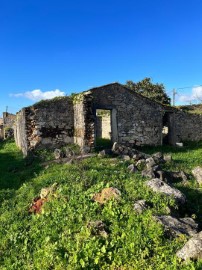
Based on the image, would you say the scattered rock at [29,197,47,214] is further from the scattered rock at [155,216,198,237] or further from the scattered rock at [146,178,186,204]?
the scattered rock at [155,216,198,237]

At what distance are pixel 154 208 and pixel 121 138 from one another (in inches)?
481

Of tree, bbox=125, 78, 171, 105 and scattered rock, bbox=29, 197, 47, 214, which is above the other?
tree, bbox=125, 78, 171, 105

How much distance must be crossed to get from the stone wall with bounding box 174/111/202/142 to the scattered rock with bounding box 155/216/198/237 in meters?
15.6

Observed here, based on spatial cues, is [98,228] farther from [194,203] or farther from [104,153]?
[104,153]

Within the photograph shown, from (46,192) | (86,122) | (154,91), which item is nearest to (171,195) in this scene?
(46,192)

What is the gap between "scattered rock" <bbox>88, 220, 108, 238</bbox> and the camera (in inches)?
247

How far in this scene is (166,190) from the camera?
323 inches

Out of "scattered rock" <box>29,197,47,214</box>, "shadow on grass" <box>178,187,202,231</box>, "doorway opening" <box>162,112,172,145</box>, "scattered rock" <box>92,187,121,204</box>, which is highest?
"doorway opening" <box>162,112,172,145</box>

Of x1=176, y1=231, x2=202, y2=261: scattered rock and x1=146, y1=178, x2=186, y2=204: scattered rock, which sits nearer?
x1=176, y1=231, x2=202, y2=261: scattered rock

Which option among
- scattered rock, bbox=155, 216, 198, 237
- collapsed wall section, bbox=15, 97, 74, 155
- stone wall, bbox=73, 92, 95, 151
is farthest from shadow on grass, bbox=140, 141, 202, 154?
scattered rock, bbox=155, 216, 198, 237

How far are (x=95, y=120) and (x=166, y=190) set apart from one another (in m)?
10.7

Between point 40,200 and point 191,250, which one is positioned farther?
point 40,200

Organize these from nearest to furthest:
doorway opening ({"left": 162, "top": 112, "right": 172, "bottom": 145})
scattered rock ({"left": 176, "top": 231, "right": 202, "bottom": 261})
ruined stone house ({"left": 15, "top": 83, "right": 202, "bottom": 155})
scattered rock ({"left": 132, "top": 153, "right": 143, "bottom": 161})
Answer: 1. scattered rock ({"left": 176, "top": 231, "right": 202, "bottom": 261})
2. scattered rock ({"left": 132, "top": 153, "right": 143, "bottom": 161})
3. ruined stone house ({"left": 15, "top": 83, "right": 202, "bottom": 155})
4. doorway opening ({"left": 162, "top": 112, "right": 172, "bottom": 145})

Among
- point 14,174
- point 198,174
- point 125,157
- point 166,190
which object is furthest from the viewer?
point 125,157
